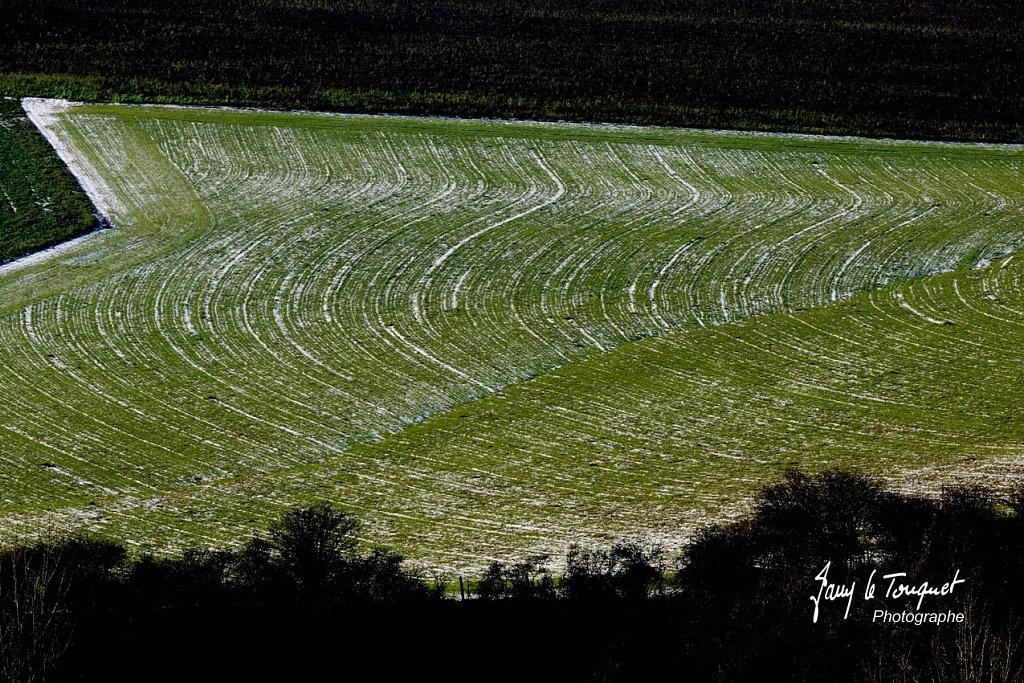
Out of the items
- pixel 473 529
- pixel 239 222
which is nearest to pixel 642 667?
pixel 473 529

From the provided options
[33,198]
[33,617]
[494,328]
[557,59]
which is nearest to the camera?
[33,617]

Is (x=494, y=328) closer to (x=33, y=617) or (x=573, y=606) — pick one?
(x=573, y=606)

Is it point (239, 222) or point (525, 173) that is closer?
point (239, 222)

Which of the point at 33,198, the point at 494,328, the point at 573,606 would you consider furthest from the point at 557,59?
the point at 573,606

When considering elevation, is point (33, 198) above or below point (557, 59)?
below

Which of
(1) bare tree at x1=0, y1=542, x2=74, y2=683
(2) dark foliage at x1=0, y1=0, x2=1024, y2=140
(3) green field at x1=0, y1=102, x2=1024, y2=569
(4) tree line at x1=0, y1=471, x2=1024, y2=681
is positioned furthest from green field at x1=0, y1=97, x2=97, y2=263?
(1) bare tree at x1=0, y1=542, x2=74, y2=683

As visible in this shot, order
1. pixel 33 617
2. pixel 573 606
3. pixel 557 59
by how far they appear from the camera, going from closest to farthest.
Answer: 1. pixel 33 617
2. pixel 573 606
3. pixel 557 59

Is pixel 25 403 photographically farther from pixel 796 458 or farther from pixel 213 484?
pixel 796 458
